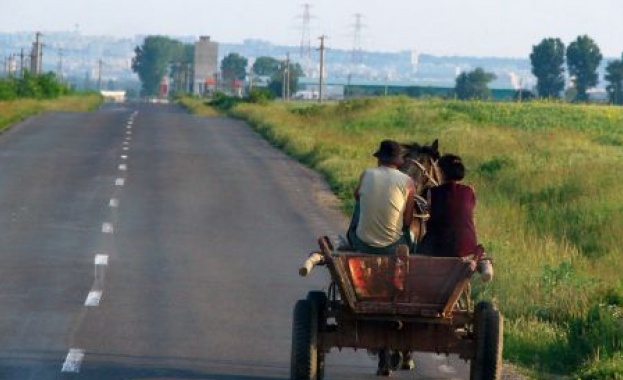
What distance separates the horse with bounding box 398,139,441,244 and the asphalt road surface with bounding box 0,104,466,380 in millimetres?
1278

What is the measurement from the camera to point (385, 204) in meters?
11.3

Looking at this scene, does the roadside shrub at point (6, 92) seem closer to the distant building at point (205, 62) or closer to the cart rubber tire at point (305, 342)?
the cart rubber tire at point (305, 342)

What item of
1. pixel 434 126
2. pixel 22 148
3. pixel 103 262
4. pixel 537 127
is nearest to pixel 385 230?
pixel 103 262

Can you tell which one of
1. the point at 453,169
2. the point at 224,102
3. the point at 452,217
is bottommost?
the point at 224,102

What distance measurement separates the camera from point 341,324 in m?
10.8

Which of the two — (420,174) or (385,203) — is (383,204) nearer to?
(385,203)

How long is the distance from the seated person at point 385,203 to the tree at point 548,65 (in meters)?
150

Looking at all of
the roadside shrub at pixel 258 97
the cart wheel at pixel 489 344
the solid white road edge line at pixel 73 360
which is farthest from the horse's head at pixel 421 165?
the roadside shrub at pixel 258 97

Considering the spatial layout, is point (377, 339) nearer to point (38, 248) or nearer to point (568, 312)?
point (568, 312)

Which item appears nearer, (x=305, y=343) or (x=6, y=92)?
(x=305, y=343)

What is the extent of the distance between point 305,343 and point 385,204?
1.30m

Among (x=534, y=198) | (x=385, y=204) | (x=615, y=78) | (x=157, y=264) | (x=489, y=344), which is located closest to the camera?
(x=489, y=344)

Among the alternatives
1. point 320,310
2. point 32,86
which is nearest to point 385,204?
point 320,310

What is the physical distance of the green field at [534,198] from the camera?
43.3ft
